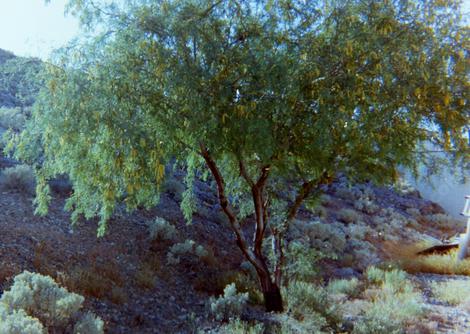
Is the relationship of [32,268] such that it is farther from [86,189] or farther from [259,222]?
[259,222]

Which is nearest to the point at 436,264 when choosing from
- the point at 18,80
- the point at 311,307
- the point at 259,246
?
the point at 311,307

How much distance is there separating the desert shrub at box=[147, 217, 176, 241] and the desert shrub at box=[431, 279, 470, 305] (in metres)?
6.40

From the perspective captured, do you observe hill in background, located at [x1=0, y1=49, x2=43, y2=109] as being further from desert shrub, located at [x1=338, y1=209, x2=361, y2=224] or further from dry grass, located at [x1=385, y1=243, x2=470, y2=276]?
desert shrub, located at [x1=338, y1=209, x2=361, y2=224]

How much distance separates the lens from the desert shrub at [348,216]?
18.4 metres

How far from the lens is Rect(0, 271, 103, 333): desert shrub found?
5.34 meters

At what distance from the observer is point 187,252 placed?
35.1 ft

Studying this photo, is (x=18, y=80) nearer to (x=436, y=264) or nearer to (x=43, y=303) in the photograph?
(x=43, y=303)

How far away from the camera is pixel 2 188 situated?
1021 centimetres

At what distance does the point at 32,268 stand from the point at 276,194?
4525 millimetres

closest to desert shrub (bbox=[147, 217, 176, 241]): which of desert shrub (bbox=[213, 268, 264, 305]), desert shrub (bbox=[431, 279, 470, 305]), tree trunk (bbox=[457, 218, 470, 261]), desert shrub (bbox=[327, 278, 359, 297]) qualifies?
desert shrub (bbox=[213, 268, 264, 305])

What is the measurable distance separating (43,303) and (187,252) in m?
5.31

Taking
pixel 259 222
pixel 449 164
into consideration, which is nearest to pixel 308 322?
pixel 259 222

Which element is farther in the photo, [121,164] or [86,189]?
[86,189]

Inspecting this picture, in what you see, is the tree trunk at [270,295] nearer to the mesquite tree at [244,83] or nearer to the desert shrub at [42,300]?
the mesquite tree at [244,83]
